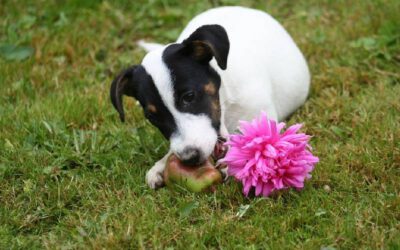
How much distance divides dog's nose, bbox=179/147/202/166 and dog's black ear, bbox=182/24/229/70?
47cm

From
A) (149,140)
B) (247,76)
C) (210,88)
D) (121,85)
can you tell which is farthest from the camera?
(149,140)

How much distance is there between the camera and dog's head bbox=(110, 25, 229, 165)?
344 centimetres

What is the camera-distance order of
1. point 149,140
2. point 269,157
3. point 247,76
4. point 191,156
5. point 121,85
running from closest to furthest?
1. point 269,157
2. point 191,156
3. point 121,85
4. point 247,76
5. point 149,140

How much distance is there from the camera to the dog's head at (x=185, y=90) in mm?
3439

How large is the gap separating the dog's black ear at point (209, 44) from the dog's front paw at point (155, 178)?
66 cm

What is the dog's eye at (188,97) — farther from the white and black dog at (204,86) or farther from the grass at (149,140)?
the grass at (149,140)

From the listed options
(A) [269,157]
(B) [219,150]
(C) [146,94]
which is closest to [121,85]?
(C) [146,94]

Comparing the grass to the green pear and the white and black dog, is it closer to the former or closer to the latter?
the green pear

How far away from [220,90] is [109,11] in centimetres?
289

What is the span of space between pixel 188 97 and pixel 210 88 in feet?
0.60

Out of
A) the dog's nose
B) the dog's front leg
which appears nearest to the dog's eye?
the dog's nose

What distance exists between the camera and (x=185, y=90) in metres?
3.48

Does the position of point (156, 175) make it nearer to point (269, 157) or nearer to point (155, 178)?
point (155, 178)

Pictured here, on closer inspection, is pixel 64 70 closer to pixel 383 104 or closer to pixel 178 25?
pixel 178 25
